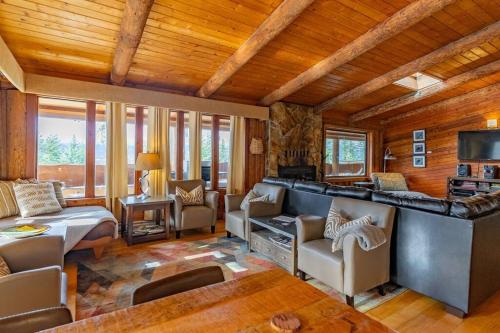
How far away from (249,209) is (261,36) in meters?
2.24

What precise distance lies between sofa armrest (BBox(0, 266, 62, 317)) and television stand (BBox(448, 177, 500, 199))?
761cm

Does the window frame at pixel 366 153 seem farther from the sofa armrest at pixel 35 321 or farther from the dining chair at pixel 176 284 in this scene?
the sofa armrest at pixel 35 321

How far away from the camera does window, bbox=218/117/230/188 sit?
18.7ft

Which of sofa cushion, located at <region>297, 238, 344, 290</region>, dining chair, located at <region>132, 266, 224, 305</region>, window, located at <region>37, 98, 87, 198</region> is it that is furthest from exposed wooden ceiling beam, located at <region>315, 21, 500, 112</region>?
window, located at <region>37, 98, 87, 198</region>

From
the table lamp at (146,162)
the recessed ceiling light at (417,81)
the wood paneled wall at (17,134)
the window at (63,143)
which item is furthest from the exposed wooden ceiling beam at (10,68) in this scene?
the recessed ceiling light at (417,81)

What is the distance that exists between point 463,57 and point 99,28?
5709 mm

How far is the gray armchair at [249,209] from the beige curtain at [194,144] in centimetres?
124

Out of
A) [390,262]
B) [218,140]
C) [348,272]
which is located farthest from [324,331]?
[218,140]

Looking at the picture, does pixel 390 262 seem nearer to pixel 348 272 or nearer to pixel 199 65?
pixel 348 272

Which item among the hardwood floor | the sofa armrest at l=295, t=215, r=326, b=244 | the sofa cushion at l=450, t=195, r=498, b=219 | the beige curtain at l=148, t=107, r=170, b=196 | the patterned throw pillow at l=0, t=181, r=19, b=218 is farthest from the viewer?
the beige curtain at l=148, t=107, r=170, b=196

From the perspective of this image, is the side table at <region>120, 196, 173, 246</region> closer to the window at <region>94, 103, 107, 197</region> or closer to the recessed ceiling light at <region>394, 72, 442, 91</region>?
the window at <region>94, 103, 107, 197</region>

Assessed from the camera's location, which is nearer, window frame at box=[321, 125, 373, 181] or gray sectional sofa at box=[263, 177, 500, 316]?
gray sectional sofa at box=[263, 177, 500, 316]

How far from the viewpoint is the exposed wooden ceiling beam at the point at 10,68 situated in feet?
9.30

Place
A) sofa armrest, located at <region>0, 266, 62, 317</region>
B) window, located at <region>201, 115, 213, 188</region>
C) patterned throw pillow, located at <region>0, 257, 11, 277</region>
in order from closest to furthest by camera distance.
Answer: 1. sofa armrest, located at <region>0, 266, 62, 317</region>
2. patterned throw pillow, located at <region>0, 257, 11, 277</region>
3. window, located at <region>201, 115, 213, 188</region>
